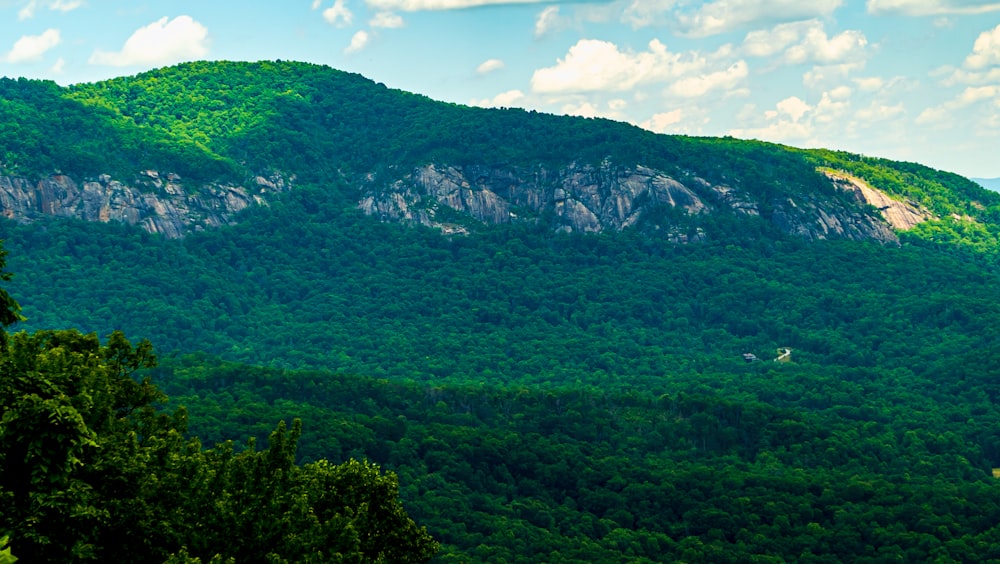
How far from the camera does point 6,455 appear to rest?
40.5 m

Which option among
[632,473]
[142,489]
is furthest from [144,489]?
[632,473]

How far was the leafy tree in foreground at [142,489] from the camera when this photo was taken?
132ft

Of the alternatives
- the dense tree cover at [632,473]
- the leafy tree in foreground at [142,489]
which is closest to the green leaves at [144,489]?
the leafy tree in foreground at [142,489]

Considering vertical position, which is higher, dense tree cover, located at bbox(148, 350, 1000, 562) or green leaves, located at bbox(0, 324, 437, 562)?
green leaves, located at bbox(0, 324, 437, 562)

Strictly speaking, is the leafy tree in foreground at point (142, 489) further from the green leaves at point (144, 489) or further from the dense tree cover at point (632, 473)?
the dense tree cover at point (632, 473)

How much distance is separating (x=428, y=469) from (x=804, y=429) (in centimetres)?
5910

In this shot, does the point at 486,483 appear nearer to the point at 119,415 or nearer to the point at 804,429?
the point at 804,429

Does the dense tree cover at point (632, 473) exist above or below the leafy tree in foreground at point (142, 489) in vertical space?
below

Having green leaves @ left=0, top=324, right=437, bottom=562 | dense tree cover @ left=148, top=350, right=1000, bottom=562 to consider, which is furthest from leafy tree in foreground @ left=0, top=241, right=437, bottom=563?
dense tree cover @ left=148, top=350, right=1000, bottom=562

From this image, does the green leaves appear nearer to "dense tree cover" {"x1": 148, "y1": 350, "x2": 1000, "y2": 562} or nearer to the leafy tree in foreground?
the leafy tree in foreground

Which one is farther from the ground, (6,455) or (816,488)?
(6,455)

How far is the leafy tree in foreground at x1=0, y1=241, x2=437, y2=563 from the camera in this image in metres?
40.1

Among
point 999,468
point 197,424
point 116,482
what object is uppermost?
point 116,482

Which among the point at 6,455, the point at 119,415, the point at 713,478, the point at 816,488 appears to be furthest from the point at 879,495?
the point at 6,455
